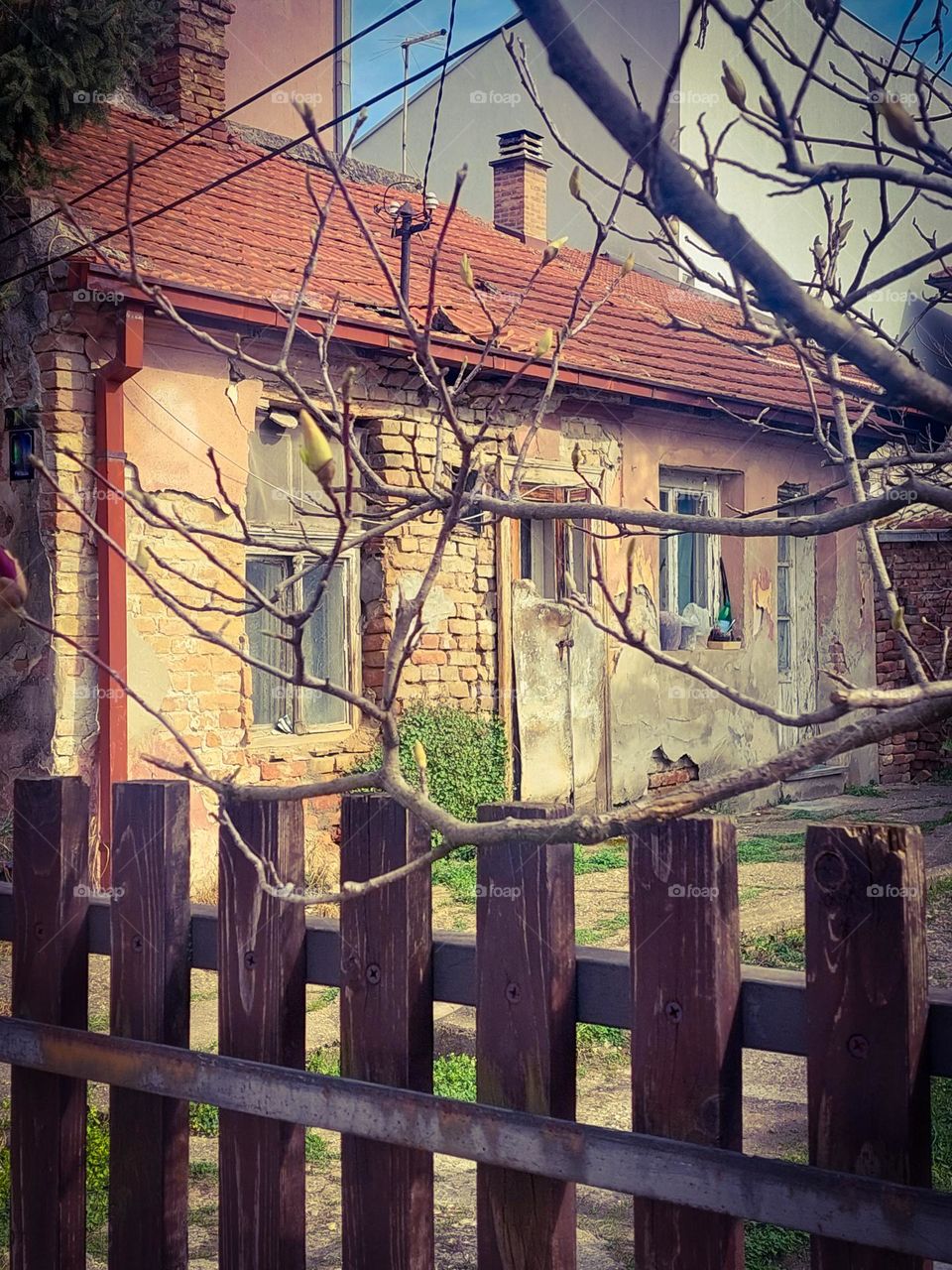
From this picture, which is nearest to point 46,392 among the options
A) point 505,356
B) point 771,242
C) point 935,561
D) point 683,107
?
point 505,356

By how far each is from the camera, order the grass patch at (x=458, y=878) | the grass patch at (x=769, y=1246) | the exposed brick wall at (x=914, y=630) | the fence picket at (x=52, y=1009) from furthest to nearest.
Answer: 1. the exposed brick wall at (x=914, y=630)
2. the grass patch at (x=458, y=878)
3. the grass patch at (x=769, y=1246)
4. the fence picket at (x=52, y=1009)

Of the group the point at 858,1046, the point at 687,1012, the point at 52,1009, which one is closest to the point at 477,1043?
the point at 687,1012

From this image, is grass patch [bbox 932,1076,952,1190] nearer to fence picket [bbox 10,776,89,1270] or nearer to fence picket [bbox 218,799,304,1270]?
fence picket [bbox 218,799,304,1270]

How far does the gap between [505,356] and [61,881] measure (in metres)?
6.50

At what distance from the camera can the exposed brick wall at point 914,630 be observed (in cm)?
1272

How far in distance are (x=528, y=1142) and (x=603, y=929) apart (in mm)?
4919

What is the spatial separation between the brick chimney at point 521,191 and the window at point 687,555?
4.37 meters

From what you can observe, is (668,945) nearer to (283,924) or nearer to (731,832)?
(731,832)

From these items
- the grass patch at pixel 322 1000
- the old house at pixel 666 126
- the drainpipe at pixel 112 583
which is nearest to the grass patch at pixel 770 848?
the grass patch at pixel 322 1000

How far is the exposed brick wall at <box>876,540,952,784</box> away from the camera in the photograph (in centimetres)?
1272

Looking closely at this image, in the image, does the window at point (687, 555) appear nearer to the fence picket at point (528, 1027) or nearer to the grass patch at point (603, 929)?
the grass patch at point (603, 929)

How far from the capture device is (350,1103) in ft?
5.68

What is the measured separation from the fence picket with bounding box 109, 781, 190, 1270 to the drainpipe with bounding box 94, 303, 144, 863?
4752mm

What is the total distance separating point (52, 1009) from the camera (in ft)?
6.88
